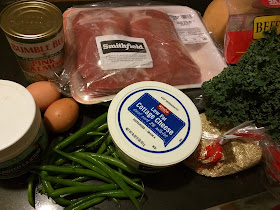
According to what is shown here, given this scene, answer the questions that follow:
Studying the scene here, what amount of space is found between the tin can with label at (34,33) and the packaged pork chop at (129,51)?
0.12m

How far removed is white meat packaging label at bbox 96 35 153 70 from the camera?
106cm

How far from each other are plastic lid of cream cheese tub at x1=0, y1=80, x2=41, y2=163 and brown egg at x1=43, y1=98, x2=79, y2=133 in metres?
0.15

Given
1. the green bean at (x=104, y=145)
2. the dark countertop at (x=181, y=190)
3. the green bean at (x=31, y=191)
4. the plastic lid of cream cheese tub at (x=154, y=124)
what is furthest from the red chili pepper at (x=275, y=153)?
the green bean at (x=31, y=191)

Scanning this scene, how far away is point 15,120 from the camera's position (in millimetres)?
768

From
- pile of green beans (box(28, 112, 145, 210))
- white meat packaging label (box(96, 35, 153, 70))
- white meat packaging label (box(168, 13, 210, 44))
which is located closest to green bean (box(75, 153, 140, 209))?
pile of green beans (box(28, 112, 145, 210))

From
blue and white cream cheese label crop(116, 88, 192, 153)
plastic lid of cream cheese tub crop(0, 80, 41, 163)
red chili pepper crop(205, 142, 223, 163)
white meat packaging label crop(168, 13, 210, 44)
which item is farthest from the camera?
white meat packaging label crop(168, 13, 210, 44)

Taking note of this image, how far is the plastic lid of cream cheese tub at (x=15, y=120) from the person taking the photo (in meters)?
0.74

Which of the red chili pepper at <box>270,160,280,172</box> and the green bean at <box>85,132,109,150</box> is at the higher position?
the green bean at <box>85,132,109,150</box>

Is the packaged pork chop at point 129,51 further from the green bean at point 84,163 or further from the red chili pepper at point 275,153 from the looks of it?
the red chili pepper at point 275,153

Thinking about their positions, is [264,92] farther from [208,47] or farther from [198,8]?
[198,8]

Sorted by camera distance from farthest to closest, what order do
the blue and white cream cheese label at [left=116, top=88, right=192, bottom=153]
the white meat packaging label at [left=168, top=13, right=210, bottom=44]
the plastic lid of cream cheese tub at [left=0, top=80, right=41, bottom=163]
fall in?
the white meat packaging label at [left=168, top=13, right=210, bottom=44] → the blue and white cream cheese label at [left=116, top=88, right=192, bottom=153] → the plastic lid of cream cheese tub at [left=0, top=80, right=41, bottom=163]

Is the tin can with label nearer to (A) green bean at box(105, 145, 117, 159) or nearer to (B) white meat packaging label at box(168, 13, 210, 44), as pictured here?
(A) green bean at box(105, 145, 117, 159)

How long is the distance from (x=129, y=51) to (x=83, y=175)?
51 centimetres

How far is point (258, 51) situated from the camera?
994mm
